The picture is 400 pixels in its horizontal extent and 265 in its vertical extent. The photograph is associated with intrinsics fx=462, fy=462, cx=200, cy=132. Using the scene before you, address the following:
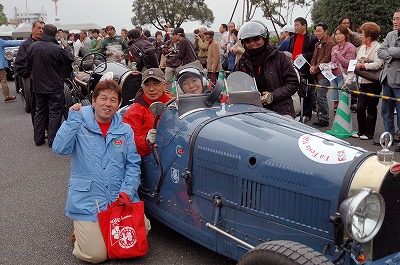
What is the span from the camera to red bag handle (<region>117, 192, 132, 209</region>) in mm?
3696

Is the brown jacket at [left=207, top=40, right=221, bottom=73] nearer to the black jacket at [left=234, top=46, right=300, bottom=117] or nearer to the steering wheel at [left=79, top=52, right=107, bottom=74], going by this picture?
the steering wheel at [left=79, top=52, right=107, bottom=74]

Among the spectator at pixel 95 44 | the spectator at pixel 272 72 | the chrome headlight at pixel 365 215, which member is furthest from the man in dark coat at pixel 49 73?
the chrome headlight at pixel 365 215

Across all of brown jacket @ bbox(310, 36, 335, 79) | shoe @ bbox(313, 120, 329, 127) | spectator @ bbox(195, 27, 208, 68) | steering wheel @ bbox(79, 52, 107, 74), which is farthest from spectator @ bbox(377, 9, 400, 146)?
spectator @ bbox(195, 27, 208, 68)

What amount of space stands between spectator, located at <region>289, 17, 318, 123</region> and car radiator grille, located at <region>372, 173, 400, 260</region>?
20.2 feet

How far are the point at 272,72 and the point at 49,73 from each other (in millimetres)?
3998

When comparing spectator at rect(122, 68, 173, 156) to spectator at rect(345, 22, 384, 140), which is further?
spectator at rect(345, 22, 384, 140)

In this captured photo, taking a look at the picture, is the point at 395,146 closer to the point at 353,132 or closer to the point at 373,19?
the point at 353,132

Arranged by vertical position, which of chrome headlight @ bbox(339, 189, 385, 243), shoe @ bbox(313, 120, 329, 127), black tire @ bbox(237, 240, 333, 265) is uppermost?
chrome headlight @ bbox(339, 189, 385, 243)

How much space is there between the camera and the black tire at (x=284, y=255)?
236 cm

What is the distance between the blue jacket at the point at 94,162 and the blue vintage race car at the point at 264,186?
0.24 m

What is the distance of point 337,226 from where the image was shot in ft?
8.68

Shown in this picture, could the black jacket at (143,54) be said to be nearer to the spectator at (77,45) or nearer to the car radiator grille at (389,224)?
the spectator at (77,45)

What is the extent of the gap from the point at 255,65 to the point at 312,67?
4.03 m

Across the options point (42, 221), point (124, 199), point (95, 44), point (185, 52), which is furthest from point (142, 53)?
point (124, 199)
